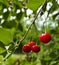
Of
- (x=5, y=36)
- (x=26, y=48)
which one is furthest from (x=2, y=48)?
(x=26, y=48)

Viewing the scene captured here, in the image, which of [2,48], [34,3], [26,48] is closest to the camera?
[34,3]

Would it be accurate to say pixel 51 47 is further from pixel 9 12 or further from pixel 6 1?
pixel 6 1

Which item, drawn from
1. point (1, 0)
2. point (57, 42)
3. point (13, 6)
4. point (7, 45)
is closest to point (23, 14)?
point (13, 6)

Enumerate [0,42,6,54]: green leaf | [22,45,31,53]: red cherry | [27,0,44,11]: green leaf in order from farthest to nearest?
[22,45,31,53]: red cherry → [0,42,6,54]: green leaf → [27,0,44,11]: green leaf

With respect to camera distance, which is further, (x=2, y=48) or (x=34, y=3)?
(x=2, y=48)

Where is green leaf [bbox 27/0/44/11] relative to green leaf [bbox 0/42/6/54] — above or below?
above

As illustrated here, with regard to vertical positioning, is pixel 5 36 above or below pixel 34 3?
below

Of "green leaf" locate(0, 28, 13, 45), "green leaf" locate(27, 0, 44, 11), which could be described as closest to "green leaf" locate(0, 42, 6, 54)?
"green leaf" locate(0, 28, 13, 45)

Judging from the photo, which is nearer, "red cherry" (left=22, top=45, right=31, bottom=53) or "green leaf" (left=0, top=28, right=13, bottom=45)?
"green leaf" (left=0, top=28, right=13, bottom=45)

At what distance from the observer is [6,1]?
233cm

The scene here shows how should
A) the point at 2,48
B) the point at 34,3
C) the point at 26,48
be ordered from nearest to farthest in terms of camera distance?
the point at 34,3 < the point at 2,48 < the point at 26,48

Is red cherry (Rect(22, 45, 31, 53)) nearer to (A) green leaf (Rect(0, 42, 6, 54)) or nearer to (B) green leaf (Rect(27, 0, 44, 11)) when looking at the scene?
(A) green leaf (Rect(0, 42, 6, 54))

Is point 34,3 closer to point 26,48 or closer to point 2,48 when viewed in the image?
point 2,48

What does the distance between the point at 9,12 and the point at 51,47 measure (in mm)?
670
